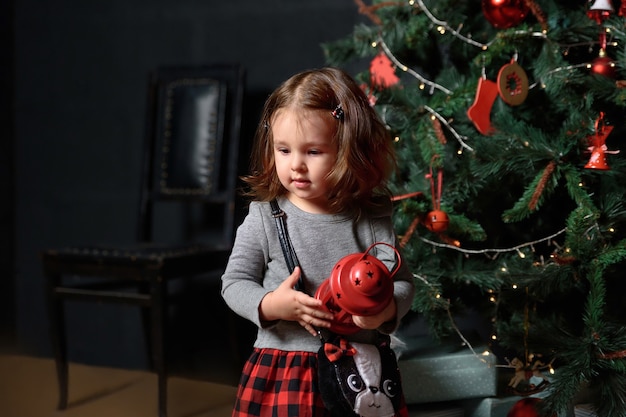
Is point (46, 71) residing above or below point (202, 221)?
above

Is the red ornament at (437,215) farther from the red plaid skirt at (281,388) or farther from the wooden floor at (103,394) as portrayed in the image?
the wooden floor at (103,394)

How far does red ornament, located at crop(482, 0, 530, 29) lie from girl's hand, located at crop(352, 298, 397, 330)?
2.78ft

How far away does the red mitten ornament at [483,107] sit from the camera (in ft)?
5.48

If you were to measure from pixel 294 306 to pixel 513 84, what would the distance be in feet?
2.94

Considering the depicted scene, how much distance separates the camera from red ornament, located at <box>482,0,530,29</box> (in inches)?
67.2

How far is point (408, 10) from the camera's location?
190cm

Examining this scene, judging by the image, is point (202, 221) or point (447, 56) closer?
point (447, 56)

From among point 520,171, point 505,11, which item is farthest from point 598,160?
point 505,11

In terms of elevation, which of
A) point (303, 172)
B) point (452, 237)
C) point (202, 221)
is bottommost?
point (202, 221)

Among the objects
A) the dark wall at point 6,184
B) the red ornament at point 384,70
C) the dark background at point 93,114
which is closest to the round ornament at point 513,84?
the red ornament at point 384,70

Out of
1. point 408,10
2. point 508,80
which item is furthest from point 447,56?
point 508,80

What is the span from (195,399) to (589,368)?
4.28 feet

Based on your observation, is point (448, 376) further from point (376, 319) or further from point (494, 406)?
point (376, 319)

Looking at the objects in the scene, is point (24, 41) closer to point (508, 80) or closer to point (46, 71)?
point (46, 71)
